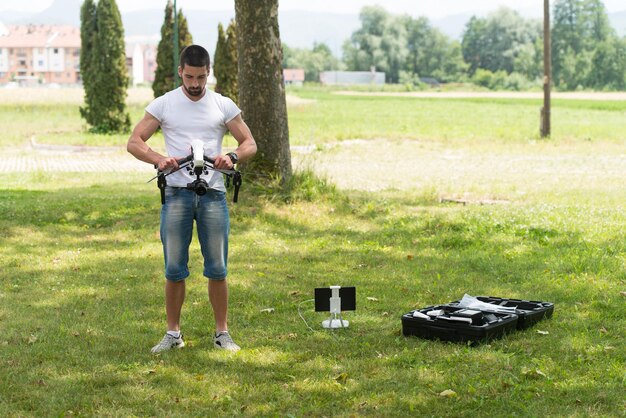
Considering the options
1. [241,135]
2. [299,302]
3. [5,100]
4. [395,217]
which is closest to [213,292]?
[241,135]

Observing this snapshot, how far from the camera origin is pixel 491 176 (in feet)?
61.5

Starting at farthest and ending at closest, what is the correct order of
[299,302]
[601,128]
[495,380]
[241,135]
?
[601,128] → [299,302] → [241,135] → [495,380]

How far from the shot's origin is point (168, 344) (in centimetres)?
625

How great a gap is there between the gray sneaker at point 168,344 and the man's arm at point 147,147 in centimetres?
119

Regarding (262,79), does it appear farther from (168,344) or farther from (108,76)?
(108,76)

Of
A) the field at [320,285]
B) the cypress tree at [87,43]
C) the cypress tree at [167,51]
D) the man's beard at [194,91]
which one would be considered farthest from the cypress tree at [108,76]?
the man's beard at [194,91]

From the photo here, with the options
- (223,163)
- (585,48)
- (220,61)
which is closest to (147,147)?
(223,163)

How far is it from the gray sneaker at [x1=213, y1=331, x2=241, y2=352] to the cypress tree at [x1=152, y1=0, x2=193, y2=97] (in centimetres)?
2644

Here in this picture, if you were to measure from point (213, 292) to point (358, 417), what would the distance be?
5.68ft

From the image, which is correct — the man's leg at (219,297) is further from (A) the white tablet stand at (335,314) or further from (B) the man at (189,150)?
(A) the white tablet stand at (335,314)

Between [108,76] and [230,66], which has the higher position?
[230,66]

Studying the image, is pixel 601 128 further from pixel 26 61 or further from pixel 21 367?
pixel 26 61

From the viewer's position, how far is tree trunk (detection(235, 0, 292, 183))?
12.7 metres

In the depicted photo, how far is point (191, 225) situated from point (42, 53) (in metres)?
187
